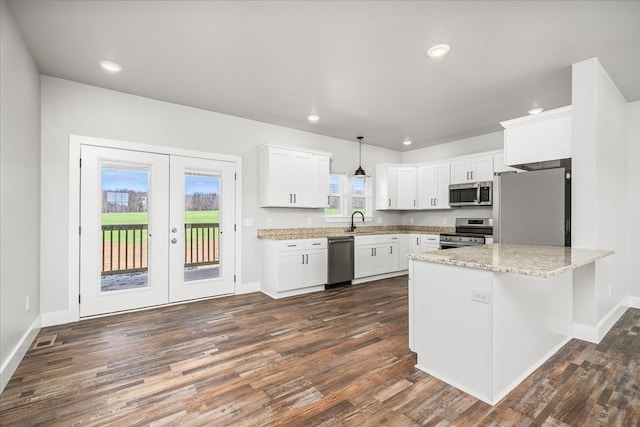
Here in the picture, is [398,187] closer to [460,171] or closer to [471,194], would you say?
[460,171]

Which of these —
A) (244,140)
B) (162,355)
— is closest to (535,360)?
(162,355)

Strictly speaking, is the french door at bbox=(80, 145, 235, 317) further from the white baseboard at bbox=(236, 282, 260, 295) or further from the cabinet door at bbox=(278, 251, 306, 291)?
the cabinet door at bbox=(278, 251, 306, 291)

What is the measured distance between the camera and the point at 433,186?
20.3 ft

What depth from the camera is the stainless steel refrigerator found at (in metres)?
2.96

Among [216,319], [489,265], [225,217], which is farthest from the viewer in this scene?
[225,217]

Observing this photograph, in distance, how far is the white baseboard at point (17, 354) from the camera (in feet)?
7.23

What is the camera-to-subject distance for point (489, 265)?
187cm

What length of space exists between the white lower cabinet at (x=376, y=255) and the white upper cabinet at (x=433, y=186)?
3.36 feet

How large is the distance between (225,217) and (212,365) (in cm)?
243

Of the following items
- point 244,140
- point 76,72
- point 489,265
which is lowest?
point 489,265

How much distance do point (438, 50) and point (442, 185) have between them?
369 centimetres

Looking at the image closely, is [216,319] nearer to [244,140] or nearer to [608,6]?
[244,140]

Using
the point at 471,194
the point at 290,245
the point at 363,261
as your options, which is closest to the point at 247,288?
the point at 290,245

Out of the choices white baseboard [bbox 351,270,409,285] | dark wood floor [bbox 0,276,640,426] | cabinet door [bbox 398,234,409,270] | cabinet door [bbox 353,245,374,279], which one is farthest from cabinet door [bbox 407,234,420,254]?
dark wood floor [bbox 0,276,640,426]
